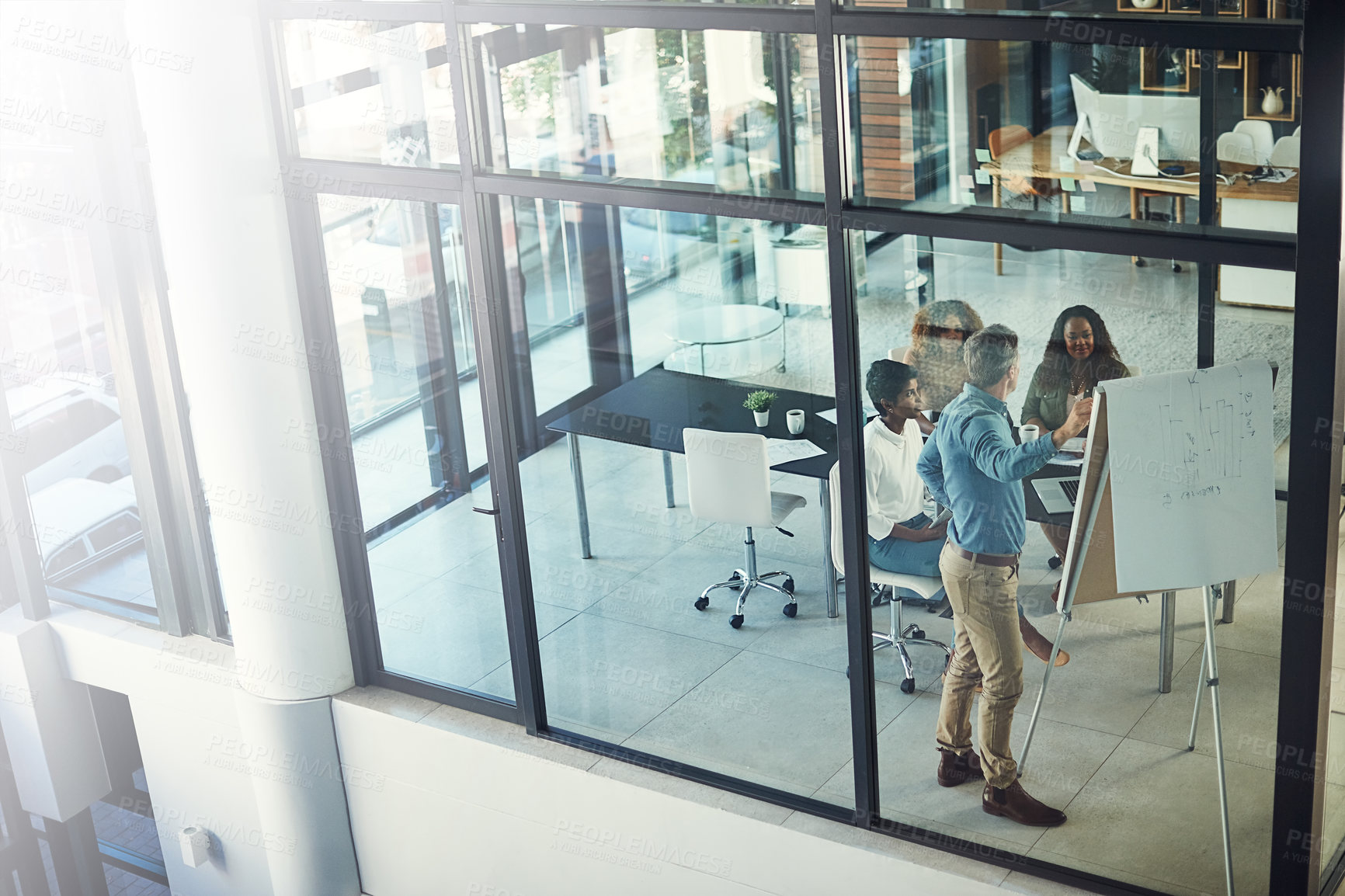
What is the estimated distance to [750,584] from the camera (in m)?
4.48

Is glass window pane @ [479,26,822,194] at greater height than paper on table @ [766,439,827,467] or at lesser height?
greater

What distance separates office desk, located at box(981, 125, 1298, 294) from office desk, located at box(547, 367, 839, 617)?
2.91ft

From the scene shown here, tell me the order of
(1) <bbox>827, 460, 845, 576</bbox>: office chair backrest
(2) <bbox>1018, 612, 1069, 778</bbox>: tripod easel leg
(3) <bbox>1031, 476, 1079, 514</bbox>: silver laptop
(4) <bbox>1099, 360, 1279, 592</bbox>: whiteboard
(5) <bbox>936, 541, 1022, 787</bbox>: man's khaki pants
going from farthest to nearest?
(1) <bbox>827, 460, 845, 576</bbox>: office chair backrest < (5) <bbox>936, 541, 1022, 787</bbox>: man's khaki pants < (2) <bbox>1018, 612, 1069, 778</bbox>: tripod easel leg < (3) <bbox>1031, 476, 1079, 514</bbox>: silver laptop < (4) <bbox>1099, 360, 1279, 592</bbox>: whiteboard

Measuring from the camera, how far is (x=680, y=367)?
4391 millimetres

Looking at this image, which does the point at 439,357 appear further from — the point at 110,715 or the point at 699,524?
the point at 110,715

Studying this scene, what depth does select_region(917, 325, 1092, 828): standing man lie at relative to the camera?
375cm

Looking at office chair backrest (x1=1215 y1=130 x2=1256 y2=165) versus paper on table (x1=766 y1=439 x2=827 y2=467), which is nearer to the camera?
office chair backrest (x1=1215 y1=130 x2=1256 y2=165)

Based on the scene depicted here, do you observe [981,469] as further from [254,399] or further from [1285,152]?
[254,399]

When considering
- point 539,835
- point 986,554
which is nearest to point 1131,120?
point 986,554

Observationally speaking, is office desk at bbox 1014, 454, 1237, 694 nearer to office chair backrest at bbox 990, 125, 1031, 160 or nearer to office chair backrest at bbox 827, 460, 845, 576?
office chair backrest at bbox 827, 460, 845, 576

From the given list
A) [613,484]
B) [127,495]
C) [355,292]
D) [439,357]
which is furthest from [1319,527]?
[127,495]

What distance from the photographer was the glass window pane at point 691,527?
4.16 meters

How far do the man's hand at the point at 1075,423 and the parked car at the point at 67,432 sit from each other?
452 centimetres

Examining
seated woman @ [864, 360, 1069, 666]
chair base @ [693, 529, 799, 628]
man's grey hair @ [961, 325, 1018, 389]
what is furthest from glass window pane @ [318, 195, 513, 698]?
man's grey hair @ [961, 325, 1018, 389]
